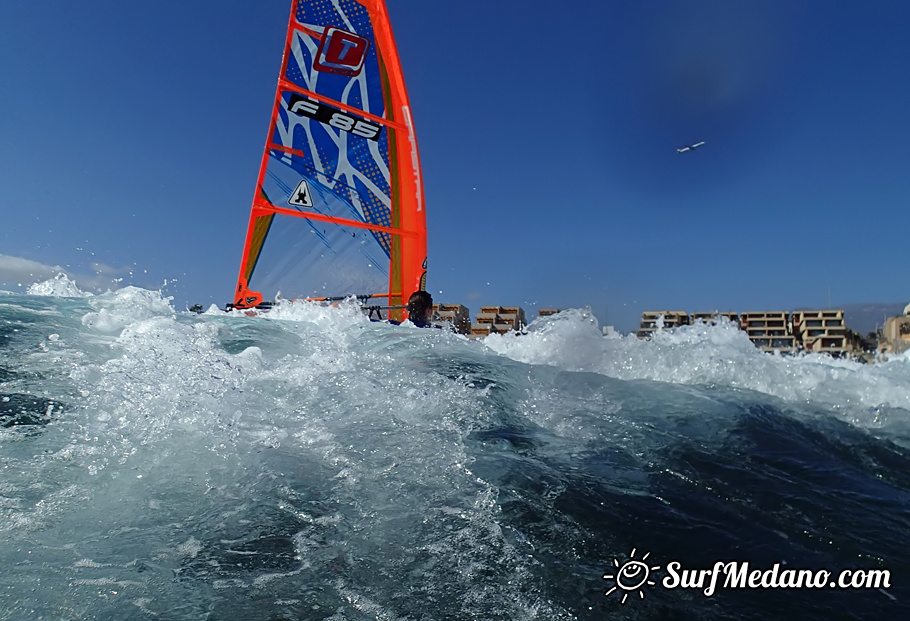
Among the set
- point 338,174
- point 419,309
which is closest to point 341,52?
point 338,174

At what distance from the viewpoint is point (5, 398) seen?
188cm

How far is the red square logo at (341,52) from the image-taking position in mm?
7230

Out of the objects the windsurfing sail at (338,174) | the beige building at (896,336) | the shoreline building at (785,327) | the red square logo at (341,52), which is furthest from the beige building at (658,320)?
the red square logo at (341,52)

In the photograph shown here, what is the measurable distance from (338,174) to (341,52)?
5.56ft

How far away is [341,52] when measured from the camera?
7.34 metres

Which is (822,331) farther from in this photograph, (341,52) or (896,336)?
(341,52)

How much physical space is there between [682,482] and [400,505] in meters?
1.09

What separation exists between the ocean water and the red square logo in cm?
527

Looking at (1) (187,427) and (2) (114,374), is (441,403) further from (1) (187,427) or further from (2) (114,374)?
(2) (114,374)

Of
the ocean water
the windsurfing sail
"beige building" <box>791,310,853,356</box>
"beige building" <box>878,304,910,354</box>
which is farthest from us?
"beige building" <box>791,310,853,356</box>

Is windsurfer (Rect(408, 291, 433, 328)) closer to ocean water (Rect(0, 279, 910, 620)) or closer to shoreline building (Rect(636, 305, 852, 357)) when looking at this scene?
ocean water (Rect(0, 279, 910, 620))

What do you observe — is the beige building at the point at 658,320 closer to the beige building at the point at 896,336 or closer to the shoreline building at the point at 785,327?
the shoreline building at the point at 785,327

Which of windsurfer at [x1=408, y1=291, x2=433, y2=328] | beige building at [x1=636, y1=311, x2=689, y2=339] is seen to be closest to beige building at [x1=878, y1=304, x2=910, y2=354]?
beige building at [x1=636, y1=311, x2=689, y2=339]

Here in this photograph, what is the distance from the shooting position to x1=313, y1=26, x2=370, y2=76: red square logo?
723 centimetres
